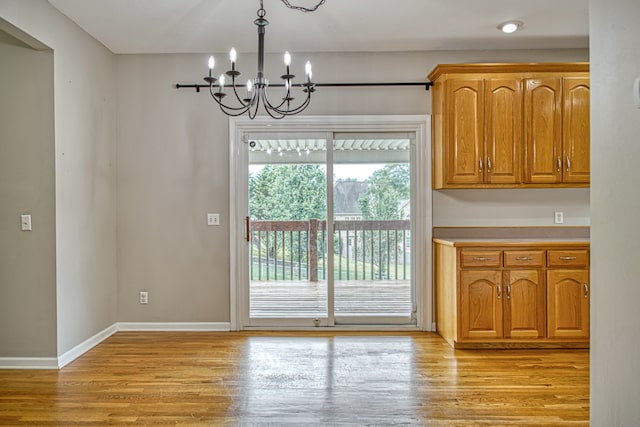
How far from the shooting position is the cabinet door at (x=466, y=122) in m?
4.08

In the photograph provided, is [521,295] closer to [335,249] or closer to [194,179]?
[335,249]

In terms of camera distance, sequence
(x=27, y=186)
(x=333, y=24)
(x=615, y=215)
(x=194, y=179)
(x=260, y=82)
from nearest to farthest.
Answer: (x=615, y=215), (x=260, y=82), (x=27, y=186), (x=333, y=24), (x=194, y=179)

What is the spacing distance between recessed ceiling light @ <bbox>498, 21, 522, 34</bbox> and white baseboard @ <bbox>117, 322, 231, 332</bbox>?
145 inches

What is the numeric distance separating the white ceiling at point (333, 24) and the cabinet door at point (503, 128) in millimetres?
480

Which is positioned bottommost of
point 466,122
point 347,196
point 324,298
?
point 324,298

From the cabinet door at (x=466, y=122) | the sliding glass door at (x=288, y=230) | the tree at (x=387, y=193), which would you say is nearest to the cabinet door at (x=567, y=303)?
the cabinet door at (x=466, y=122)

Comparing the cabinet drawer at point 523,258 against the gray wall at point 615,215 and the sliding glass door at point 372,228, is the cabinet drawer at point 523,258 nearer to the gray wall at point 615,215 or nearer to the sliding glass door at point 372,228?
the sliding glass door at point 372,228

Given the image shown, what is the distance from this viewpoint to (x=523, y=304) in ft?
12.6

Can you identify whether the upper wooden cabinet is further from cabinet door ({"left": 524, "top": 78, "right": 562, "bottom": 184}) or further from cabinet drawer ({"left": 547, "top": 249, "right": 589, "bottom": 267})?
cabinet drawer ({"left": 547, "top": 249, "right": 589, "bottom": 267})

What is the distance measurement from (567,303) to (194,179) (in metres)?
3.56

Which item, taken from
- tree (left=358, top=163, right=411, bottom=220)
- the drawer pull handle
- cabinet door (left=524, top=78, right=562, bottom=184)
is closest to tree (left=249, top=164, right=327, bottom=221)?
tree (left=358, top=163, right=411, bottom=220)

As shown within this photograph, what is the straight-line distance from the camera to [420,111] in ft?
14.5

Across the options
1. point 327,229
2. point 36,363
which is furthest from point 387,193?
point 36,363

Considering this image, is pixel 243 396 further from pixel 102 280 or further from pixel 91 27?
pixel 91 27
